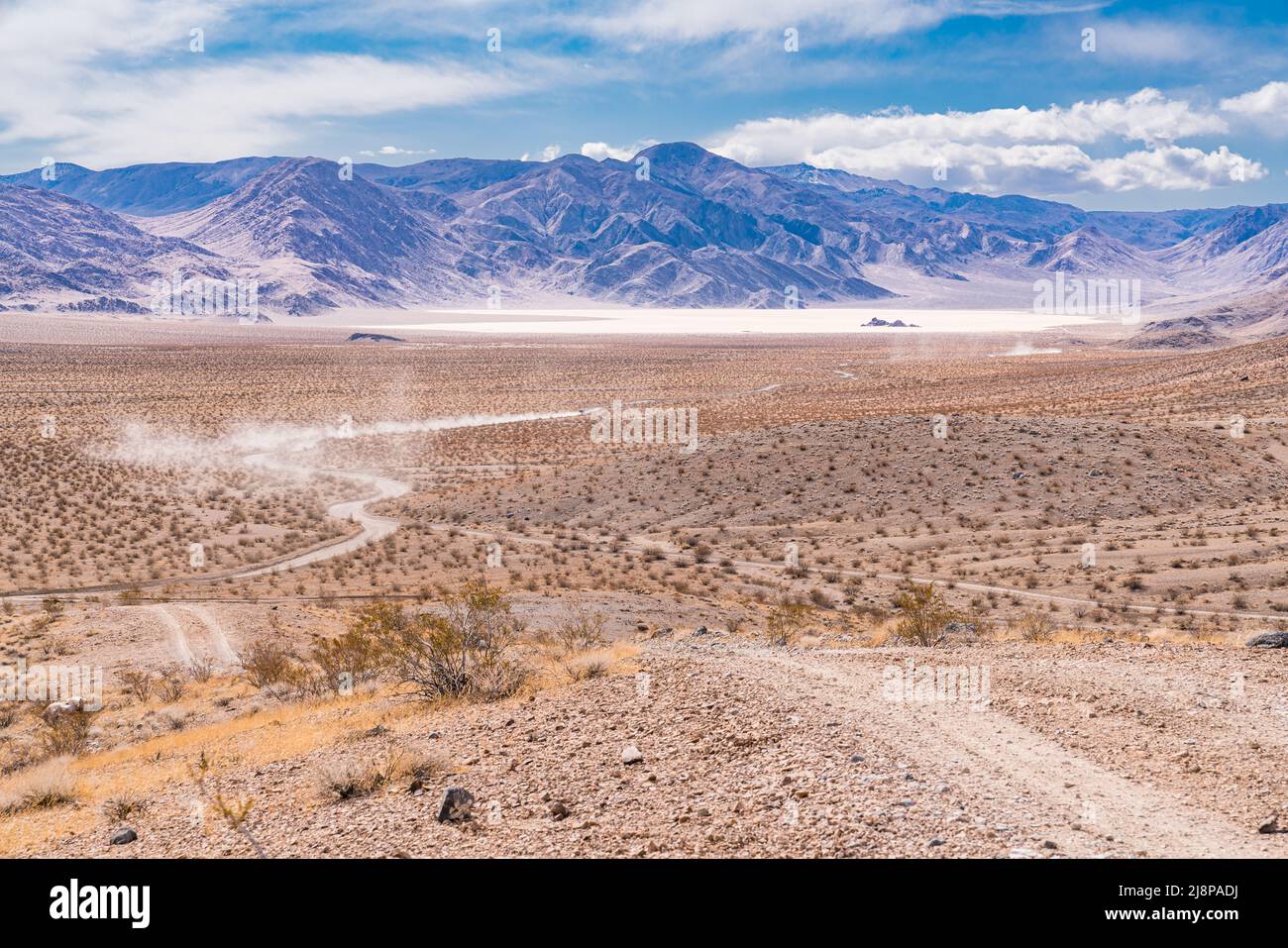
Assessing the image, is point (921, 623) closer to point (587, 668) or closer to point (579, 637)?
point (579, 637)

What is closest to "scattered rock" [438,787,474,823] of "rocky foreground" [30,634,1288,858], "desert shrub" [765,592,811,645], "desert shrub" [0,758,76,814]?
"rocky foreground" [30,634,1288,858]

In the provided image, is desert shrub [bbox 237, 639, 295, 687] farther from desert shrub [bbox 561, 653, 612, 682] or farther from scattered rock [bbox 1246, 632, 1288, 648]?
scattered rock [bbox 1246, 632, 1288, 648]

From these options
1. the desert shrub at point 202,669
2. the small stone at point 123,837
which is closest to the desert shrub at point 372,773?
the small stone at point 123,837

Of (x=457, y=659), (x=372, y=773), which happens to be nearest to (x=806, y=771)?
(x=372, y=773)

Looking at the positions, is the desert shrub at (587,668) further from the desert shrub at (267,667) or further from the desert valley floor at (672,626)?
the desert shrub at (267,667)

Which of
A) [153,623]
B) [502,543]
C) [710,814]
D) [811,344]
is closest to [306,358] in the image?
[811,344]

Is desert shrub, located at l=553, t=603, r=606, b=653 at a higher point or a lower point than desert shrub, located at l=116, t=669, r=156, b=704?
higher

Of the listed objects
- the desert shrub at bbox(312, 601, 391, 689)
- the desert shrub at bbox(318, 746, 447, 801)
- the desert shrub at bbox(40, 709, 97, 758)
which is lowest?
the desert shrub at bbox(40, 709, 97, 758)
